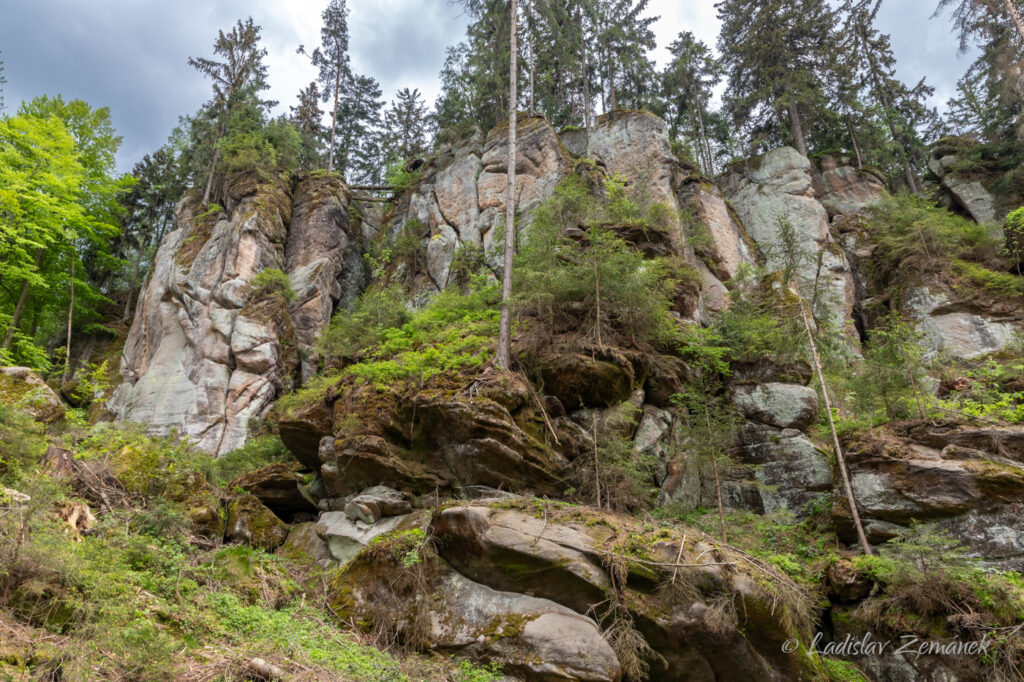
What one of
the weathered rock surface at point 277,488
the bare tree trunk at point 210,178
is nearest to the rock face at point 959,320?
the weathered rock surface at point 277,488

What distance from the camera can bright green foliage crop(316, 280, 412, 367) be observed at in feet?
49.1

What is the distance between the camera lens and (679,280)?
15.1 meters

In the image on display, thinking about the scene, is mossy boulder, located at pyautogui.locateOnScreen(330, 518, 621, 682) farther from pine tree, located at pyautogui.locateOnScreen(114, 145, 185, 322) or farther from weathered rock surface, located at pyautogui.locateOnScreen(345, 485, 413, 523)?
pine tree, located at pyautogui.locateOnScreen(114, 145, 185, 322)

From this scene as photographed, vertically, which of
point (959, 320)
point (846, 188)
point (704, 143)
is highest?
point (704, 143)

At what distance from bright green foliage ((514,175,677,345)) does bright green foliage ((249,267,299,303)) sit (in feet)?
36.1

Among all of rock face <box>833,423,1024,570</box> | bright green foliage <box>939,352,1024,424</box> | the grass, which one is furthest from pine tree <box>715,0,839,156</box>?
the grass

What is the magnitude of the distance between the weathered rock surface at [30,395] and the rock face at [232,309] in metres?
7.74

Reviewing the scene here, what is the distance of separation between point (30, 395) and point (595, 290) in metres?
11.6

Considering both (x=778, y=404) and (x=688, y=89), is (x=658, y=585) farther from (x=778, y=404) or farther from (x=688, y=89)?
(x=688, y=89)

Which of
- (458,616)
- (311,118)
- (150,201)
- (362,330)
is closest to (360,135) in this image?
(311,118)

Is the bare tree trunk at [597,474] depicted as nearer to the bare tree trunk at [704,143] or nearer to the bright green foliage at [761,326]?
the bright green foliage at [761,326]

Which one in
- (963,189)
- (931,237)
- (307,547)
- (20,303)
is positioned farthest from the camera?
(963,189)

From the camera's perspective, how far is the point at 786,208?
74.6ft

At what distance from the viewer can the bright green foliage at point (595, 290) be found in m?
12.5
